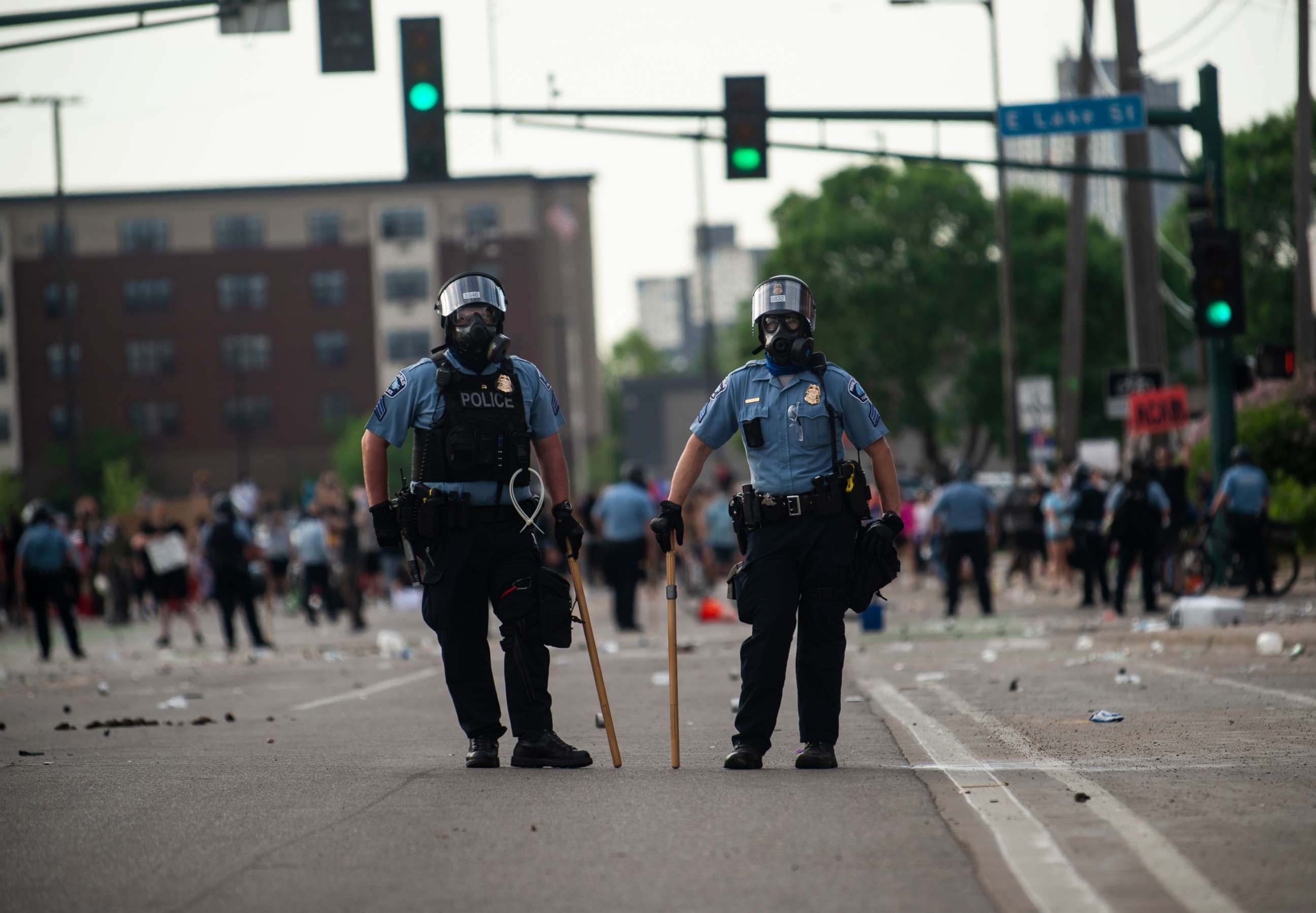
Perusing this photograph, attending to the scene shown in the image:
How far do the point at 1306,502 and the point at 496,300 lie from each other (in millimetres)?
19064

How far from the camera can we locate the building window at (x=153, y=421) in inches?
3216

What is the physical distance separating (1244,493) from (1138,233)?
13.5 feet

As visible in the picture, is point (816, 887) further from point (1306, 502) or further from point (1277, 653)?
point (1306, 502)

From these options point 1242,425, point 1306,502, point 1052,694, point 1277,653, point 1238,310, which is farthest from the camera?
point 1242,425

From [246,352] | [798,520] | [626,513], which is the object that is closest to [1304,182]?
[626,513]

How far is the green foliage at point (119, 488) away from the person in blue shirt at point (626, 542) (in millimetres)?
54209

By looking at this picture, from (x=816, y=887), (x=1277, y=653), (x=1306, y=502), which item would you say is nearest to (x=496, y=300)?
(x=816, y=887)

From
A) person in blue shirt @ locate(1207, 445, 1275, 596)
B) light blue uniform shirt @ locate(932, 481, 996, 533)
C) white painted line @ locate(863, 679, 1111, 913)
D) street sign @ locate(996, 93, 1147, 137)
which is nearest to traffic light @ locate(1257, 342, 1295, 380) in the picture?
person in blue shirt @ locate(1207, 445, 1275, 596)

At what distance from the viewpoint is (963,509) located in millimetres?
20500

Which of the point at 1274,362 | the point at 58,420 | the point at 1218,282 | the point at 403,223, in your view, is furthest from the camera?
the point at 403,223

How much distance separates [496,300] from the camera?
25.8 feet

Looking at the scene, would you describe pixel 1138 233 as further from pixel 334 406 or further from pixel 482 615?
pixel 334 406

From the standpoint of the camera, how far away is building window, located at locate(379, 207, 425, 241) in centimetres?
8106

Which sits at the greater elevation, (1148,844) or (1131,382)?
(1131,382)
